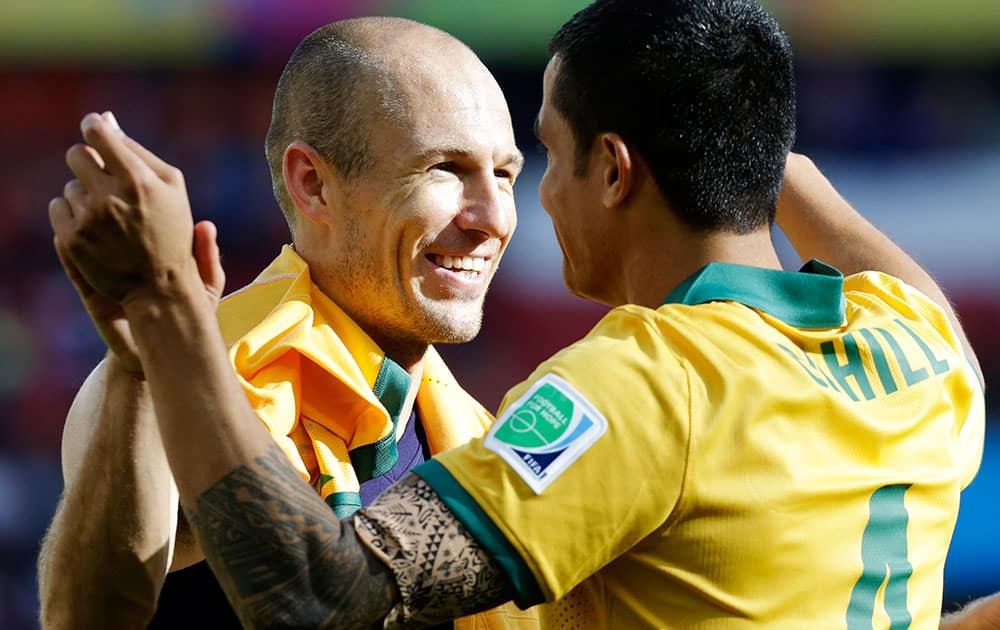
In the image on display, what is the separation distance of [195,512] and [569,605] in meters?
0.61

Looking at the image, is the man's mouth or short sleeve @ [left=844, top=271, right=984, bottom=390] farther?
the man's mouth

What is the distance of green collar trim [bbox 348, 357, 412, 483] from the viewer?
2.66 meters

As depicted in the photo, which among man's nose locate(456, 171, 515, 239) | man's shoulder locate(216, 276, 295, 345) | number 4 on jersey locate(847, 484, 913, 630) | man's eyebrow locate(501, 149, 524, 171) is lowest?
number 4 on jersey locate(847, 484, 913, 630)

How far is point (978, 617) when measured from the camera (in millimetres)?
2662

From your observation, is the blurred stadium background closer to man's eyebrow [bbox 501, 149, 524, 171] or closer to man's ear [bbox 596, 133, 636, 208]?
man's eyebrow [bbox 501, 149, 524, 171]

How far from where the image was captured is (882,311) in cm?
234

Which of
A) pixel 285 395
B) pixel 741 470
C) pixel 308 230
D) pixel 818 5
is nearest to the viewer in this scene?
pixel 741 470

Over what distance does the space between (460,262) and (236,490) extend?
1196 millimetres

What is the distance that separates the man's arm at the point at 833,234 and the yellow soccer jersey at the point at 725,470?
0.49 m

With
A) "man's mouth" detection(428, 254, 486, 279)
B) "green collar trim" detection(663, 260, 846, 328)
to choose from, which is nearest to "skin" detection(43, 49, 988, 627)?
"green collar trim" detection(663, 260, 846, 328)

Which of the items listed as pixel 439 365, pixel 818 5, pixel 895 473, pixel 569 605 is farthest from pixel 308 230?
pixel 818 5

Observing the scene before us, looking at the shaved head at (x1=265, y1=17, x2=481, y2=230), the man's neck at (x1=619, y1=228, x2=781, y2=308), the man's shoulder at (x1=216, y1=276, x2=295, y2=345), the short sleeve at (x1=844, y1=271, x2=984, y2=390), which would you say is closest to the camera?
the man's neck at (x1=619, y1=228, x2=781, y2=308)

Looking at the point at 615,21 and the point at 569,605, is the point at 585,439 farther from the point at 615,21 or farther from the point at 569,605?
the point at 615,21

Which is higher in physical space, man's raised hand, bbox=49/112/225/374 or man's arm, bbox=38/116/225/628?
man's raised hand, bbox=49/112/225/374
